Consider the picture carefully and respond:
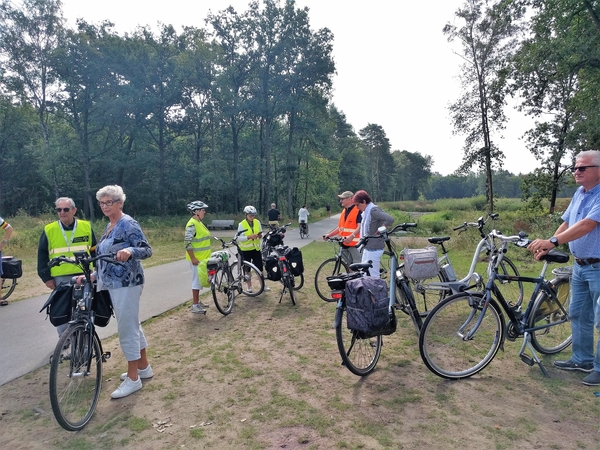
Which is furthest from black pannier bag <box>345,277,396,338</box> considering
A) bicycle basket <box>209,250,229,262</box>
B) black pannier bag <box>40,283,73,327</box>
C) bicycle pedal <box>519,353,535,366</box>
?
bicycle basket <box>209,250,229,262</box>

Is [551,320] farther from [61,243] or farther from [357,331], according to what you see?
[61,243]

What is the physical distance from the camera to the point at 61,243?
398cm

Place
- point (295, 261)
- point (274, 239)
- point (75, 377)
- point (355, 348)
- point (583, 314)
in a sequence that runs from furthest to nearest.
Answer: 1. point (274, 239)
2. point (295, 261)
3. point (355, 348)
4. point (583, 314)
5. point (75, 377)

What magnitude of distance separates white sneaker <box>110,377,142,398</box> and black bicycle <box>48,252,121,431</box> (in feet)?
0.70

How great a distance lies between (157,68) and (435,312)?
33.9m

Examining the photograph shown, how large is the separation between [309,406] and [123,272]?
1990 millimetres

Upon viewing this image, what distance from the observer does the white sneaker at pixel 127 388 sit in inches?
134

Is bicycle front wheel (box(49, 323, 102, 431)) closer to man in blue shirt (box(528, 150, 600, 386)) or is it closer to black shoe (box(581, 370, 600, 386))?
man in blue shirt (box(528, 150, 600, 386))

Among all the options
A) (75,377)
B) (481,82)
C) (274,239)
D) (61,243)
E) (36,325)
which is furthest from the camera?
(481,82)

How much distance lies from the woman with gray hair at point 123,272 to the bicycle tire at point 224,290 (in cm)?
235


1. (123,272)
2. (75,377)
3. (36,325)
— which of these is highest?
(123,272)

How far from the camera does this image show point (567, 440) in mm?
2629

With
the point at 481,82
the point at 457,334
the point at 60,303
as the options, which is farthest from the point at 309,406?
the point at 481,82

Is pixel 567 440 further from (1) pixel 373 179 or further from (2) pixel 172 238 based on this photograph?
(1) pixel 373 179
